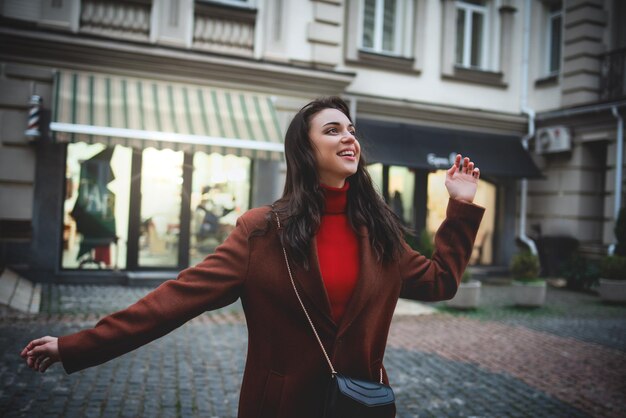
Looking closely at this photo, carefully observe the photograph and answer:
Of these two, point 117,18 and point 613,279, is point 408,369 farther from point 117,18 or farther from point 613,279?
point 117,18

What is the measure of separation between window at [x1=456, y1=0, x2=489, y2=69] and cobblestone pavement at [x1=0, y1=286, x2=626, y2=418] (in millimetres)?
7687

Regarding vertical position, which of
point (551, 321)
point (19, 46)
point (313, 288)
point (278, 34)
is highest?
point (278, 34)

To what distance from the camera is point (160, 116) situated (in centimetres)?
988

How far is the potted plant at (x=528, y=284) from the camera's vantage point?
992 cm

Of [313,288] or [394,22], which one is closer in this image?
[313,288]

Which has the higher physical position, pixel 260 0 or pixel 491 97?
pixel 260 0

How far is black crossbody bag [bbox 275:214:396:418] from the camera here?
1884mm

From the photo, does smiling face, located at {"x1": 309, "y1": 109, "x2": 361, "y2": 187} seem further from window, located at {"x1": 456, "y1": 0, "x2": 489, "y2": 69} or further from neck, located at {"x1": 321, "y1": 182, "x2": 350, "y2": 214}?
window, located at {"x1": 456, "y1": 0, "x2": 489, "y2": 69}

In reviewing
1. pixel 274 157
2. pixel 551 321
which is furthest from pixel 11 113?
pixel 551 321

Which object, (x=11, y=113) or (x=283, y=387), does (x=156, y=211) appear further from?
(x=283, y=387)

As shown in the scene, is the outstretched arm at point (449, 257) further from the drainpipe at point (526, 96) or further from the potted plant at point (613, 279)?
the drainpipe at point (526, 96)

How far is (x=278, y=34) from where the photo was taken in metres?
11.2

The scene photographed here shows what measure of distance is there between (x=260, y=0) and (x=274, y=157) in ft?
11.2

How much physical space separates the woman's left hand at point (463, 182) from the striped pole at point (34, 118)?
8894mm
